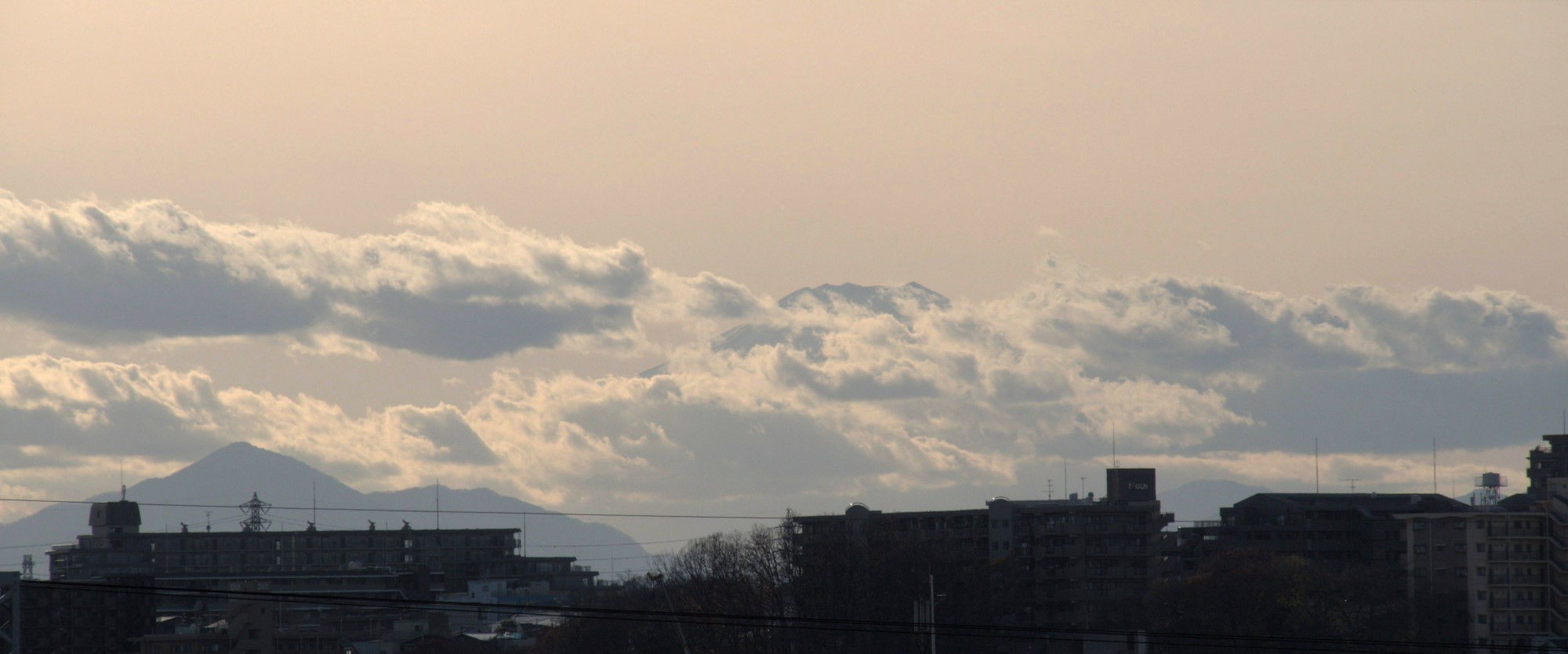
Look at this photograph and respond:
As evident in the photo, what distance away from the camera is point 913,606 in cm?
14362

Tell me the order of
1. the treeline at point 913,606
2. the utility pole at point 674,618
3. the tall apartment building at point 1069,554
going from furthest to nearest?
the tall apartment building at point 1069,554 → the treeline at point 913,606 → the utility pole at point 674,618

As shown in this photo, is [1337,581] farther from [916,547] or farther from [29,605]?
[29,605]

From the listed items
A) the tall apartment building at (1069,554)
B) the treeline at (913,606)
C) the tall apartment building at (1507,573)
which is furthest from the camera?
the tall apartment building at (1069,554)

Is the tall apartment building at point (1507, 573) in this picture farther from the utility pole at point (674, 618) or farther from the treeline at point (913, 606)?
the utility pole at point (674, 618)

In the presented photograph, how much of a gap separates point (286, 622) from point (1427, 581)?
387ft

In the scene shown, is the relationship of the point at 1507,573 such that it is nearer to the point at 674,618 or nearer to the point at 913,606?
the point at 913,606

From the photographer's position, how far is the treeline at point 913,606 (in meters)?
138

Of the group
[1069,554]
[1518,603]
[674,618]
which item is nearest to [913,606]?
[674,618]

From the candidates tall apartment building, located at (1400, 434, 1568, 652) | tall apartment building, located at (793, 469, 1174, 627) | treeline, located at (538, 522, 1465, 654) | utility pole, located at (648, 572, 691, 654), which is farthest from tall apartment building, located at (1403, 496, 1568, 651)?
utility pole, located at (648, 572, 691, 654)

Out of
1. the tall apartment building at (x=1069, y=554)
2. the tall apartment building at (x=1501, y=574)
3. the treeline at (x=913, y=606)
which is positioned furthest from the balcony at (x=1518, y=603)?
the tall apartment building at (x=1069, y=554)

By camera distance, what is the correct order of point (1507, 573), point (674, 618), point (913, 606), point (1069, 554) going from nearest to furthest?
point (674, 618) → point (913, 606) → point (1507, 573) → point (1069, 554)

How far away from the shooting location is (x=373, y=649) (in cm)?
17288

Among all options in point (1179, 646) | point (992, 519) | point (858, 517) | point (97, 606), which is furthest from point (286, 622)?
point (1179, 646)

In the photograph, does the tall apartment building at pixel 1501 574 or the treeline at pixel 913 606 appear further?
the tall apartment building at pixel 1501 574
